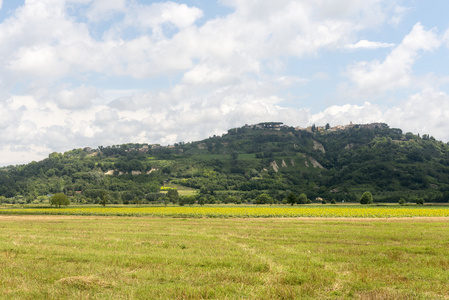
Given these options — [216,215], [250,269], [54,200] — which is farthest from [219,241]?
[54,200]

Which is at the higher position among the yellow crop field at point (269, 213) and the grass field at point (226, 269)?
the grass field at point (226, 269)

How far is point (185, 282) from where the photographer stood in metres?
13.2

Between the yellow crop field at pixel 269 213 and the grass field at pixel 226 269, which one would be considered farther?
the yellow crop field at pixel 269 213

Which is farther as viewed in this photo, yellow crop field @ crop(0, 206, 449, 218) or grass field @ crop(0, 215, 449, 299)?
yellow crop field @ crop(0, 206, 449, 218)

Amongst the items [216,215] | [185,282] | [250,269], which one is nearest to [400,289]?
[250,269]

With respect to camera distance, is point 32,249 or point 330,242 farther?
point 330,242

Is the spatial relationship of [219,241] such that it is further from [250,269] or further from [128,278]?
[128,278]

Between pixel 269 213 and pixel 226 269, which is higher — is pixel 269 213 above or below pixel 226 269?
below

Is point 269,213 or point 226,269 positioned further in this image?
point 269,213

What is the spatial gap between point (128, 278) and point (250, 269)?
5.71 meters

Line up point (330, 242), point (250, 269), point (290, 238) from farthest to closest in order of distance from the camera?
point (290, 238)
point (330, 242)
point (250, 269)

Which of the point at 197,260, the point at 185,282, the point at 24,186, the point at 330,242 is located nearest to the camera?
the point at 185,282

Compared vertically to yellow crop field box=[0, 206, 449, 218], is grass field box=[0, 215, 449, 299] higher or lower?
higher

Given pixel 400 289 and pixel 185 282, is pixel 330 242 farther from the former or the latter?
pixel 185 282
